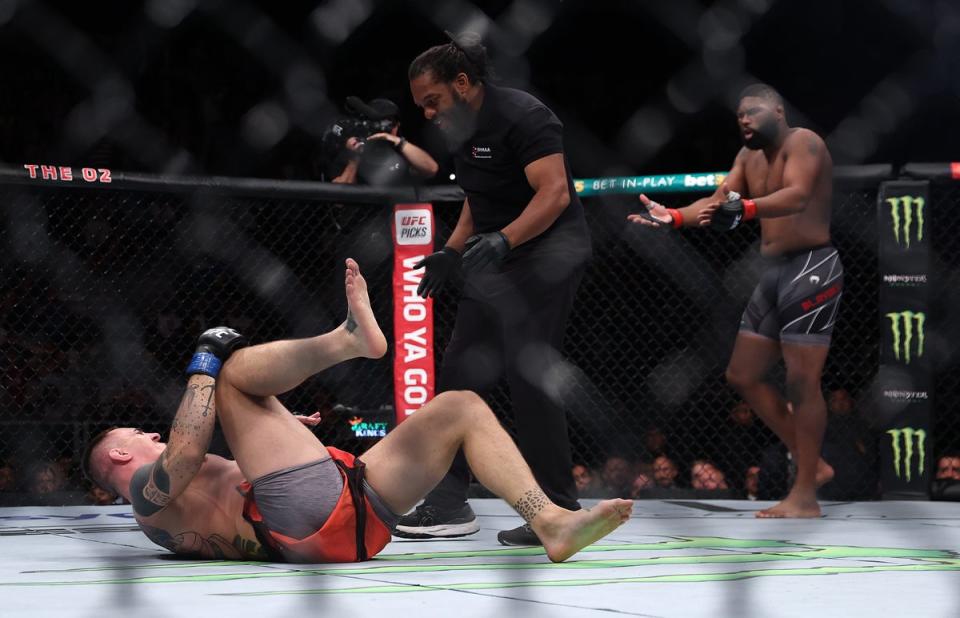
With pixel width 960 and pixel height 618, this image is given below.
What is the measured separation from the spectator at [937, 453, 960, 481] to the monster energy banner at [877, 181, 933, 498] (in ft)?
0.33

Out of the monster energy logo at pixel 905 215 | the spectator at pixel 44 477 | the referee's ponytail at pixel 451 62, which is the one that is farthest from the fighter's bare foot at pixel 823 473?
the spectator at pixel 44 477

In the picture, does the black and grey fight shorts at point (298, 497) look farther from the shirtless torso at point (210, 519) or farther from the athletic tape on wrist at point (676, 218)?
the athletic tape on wrist at point (676, 218)

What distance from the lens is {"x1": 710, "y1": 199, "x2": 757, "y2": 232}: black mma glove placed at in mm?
3307

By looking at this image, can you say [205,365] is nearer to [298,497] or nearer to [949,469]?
[298,497]

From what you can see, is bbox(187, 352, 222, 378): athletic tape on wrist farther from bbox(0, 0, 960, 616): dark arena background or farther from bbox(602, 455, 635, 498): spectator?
bbox(602, 455, 635, 498): spectator

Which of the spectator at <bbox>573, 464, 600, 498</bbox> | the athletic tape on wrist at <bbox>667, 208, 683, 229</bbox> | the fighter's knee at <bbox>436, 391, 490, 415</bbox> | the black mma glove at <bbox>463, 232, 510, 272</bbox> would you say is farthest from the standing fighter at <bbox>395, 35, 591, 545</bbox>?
the spectator at <bbox>573, 464, 600, 498</bbox>

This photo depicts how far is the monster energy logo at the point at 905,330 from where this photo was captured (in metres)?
3.99

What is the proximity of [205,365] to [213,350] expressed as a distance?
4 centimetres

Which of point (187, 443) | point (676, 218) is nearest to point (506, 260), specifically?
point (676, 218)

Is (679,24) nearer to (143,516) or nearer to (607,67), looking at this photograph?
(607,67)

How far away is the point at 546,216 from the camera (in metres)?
2.69

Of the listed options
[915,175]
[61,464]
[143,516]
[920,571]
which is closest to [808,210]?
[915,175]

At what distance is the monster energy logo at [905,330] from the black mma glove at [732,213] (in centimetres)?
93

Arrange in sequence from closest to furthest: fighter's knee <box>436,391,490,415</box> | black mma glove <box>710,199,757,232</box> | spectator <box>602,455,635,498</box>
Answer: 1. fighter's knee <box>436,391,490,415</box>
2. black mma glove <box>710,199,757,232</box>
3. spectator <box>602,455,635,498</box>
